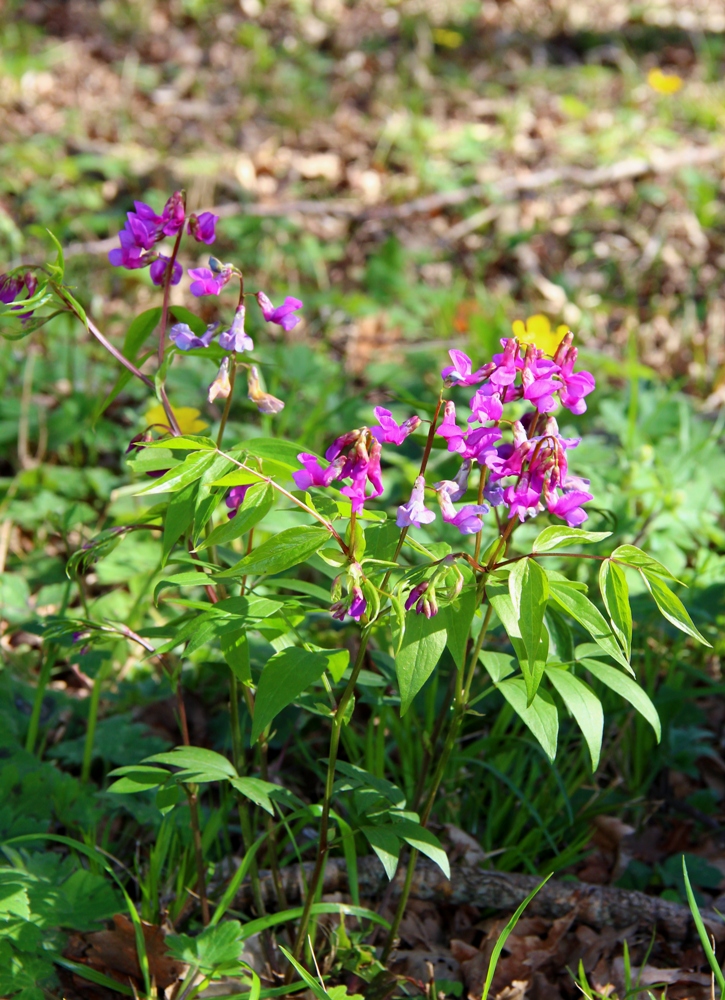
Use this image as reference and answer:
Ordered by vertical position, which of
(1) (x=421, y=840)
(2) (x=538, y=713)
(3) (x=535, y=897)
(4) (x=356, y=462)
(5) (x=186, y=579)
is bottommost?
(3) (x=535, y=897)

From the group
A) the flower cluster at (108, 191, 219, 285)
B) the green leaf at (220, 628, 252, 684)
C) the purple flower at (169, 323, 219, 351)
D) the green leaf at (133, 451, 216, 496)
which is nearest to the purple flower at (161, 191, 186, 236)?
the flower cluster at (108, 191, 219, 285)

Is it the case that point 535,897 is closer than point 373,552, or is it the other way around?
point 373,552

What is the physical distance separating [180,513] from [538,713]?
552 mm

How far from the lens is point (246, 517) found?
3.57 ft

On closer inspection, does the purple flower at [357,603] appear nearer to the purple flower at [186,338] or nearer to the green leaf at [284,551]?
the green leaf at [284,551]

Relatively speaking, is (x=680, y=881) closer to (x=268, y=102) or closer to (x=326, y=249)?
(x=326, y=249)

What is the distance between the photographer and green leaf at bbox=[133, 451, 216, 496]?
1067 mm

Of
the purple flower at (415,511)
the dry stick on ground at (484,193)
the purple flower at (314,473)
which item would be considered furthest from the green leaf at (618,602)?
the dry stick on ground at (484,193)

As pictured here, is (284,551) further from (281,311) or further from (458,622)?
(281,311)

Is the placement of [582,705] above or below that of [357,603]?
below

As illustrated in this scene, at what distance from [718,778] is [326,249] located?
3128 mm

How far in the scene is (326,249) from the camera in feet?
14.2

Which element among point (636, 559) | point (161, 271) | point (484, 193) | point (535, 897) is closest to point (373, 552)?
point (636, 559)

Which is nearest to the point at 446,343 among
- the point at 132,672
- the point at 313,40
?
the point at 132,672
